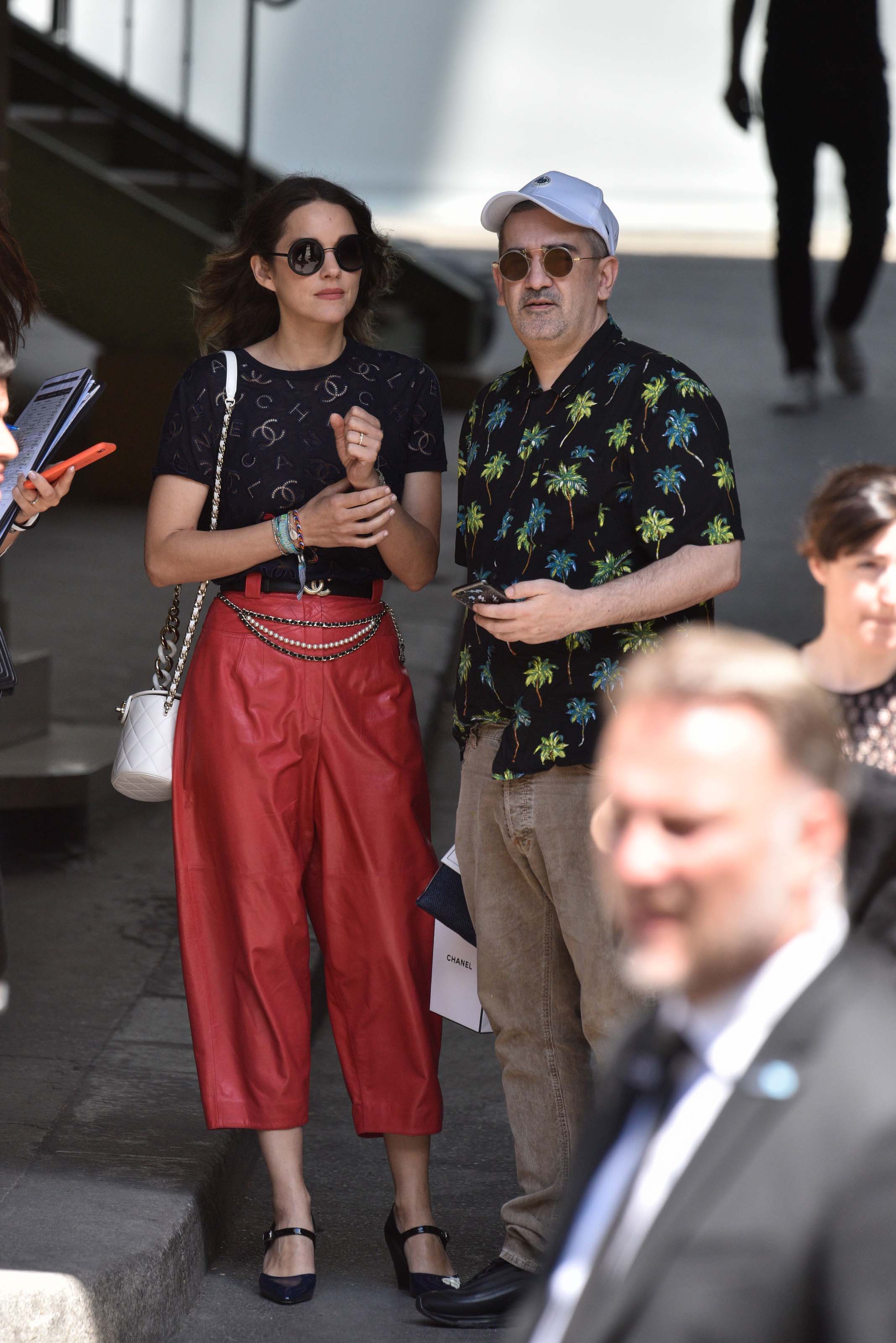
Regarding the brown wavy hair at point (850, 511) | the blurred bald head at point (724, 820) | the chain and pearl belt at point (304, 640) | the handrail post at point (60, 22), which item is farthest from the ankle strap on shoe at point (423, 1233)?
the handrail post at point (60, 22)

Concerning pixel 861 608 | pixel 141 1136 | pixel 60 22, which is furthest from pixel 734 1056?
pixel 60 22

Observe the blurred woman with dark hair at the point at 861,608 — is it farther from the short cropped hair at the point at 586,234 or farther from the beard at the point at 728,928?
the beard at the point at 728,928

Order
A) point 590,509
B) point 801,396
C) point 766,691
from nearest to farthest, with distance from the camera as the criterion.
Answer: point 766,691 < point 590,509 < point 801,396

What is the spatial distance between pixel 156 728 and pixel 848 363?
763 centimetres

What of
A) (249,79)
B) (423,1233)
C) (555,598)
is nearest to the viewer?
(555,598)

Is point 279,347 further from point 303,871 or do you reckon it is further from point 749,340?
point 749,340

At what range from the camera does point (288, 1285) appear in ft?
10.2

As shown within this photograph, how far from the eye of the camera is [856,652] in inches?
97.3

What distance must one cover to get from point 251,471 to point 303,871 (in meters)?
0.76

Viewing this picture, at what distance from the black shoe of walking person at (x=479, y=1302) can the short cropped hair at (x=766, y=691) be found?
1.89 m

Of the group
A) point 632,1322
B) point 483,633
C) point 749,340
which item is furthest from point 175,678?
point 749,340

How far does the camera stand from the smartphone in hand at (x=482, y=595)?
108 inches

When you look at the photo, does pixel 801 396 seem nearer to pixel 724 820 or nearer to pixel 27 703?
pixel 27 703

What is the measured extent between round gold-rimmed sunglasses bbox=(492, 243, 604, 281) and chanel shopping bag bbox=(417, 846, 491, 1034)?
103cm
